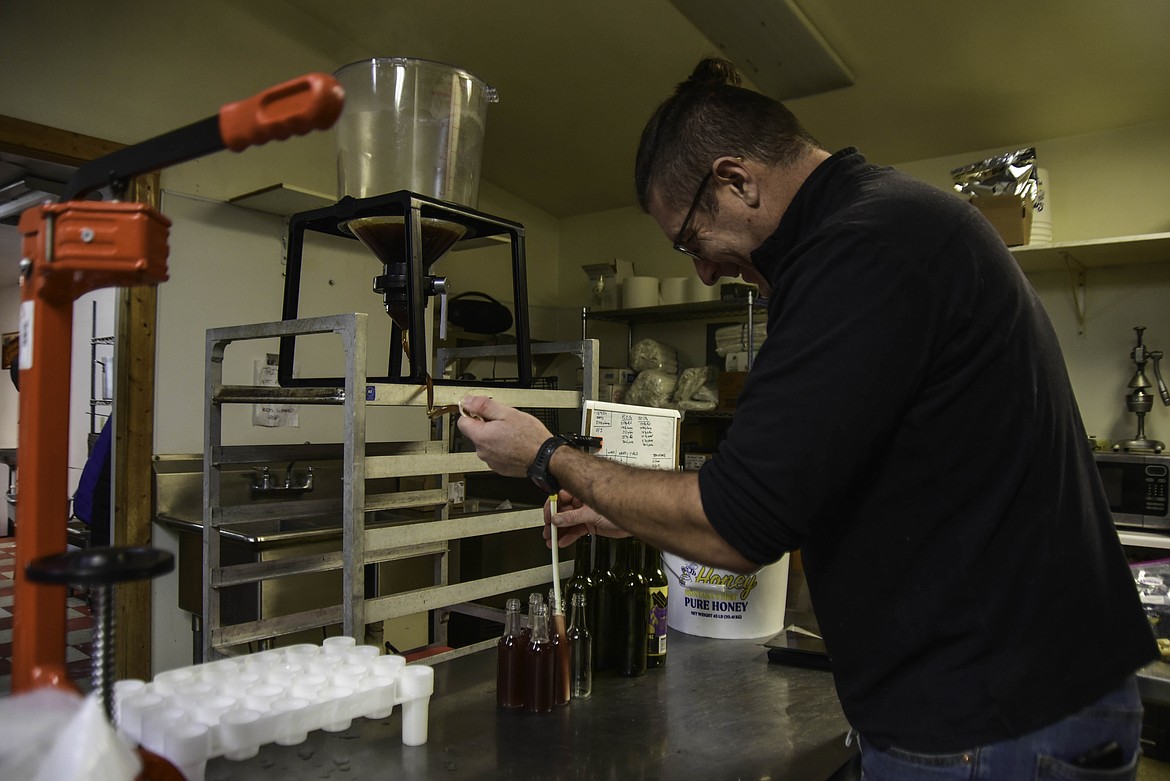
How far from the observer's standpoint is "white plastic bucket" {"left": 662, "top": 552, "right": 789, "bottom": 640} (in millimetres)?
1708

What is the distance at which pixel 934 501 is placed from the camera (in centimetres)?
85

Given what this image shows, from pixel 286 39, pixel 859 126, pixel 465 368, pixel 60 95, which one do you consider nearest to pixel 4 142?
pixel 60 95

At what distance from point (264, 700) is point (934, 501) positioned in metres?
0.80

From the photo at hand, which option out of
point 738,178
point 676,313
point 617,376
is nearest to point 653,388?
point 617,376

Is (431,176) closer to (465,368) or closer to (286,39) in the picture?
(286,39)

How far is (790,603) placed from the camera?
2.06m

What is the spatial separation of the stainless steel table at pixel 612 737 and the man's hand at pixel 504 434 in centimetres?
40

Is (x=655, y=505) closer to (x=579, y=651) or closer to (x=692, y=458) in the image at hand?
(x=579, y=651)

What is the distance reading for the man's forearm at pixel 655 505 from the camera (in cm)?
93

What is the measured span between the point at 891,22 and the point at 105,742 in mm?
3161

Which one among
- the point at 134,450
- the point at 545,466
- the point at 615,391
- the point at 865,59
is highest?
the point at 865,59

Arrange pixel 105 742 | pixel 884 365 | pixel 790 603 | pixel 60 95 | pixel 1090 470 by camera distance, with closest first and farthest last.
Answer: pixel 105 742 → pixel 884 365 → pixel 1090 470 → pixel 790 603 → pixel 60 95

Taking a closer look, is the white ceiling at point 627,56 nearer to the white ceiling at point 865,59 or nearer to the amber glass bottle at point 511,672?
the white ceiling at point 865,59

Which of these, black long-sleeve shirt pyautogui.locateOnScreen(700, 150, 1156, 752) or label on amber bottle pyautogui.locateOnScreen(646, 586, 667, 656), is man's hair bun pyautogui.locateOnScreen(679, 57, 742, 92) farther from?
label on amber bottle pyautogui.locateOnScreen(646, 586, 667, 656)
